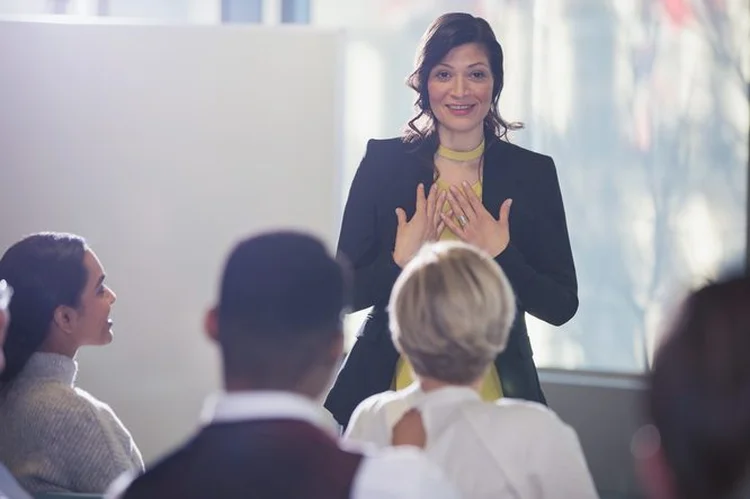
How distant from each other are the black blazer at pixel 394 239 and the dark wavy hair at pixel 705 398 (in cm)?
166

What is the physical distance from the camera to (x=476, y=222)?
309 centimetres

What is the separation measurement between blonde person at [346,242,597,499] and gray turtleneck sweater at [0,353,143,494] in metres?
0.85

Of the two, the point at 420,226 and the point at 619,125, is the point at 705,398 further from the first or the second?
the point at 619,125

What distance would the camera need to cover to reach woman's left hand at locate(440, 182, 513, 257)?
3.08 m

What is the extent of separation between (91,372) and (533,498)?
2.67 m

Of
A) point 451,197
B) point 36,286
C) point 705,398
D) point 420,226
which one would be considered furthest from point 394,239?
point 705,398

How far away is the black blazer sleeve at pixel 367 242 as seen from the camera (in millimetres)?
3023

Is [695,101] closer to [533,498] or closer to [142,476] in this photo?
[533,498]

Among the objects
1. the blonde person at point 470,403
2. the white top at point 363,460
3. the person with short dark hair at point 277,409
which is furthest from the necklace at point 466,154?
the white top at point 363,460

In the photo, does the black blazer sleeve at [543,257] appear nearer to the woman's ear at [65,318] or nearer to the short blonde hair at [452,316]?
the short blonde hair at [452,316]

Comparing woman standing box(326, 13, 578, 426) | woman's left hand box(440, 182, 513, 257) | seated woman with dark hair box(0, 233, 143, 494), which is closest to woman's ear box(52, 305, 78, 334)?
seated woman with dark hair box(0, 233, 143, 494)

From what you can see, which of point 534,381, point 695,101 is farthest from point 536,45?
point 534,381

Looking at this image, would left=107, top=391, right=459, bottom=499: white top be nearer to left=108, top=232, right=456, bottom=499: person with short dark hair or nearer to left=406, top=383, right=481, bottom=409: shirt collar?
left=108, top=232, right=456, bottom=499: person with short dark hair

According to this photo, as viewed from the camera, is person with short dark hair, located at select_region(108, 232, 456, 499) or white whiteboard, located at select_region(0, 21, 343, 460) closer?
person with short dark hair, located at select_region(108, 232, 456, 499)
